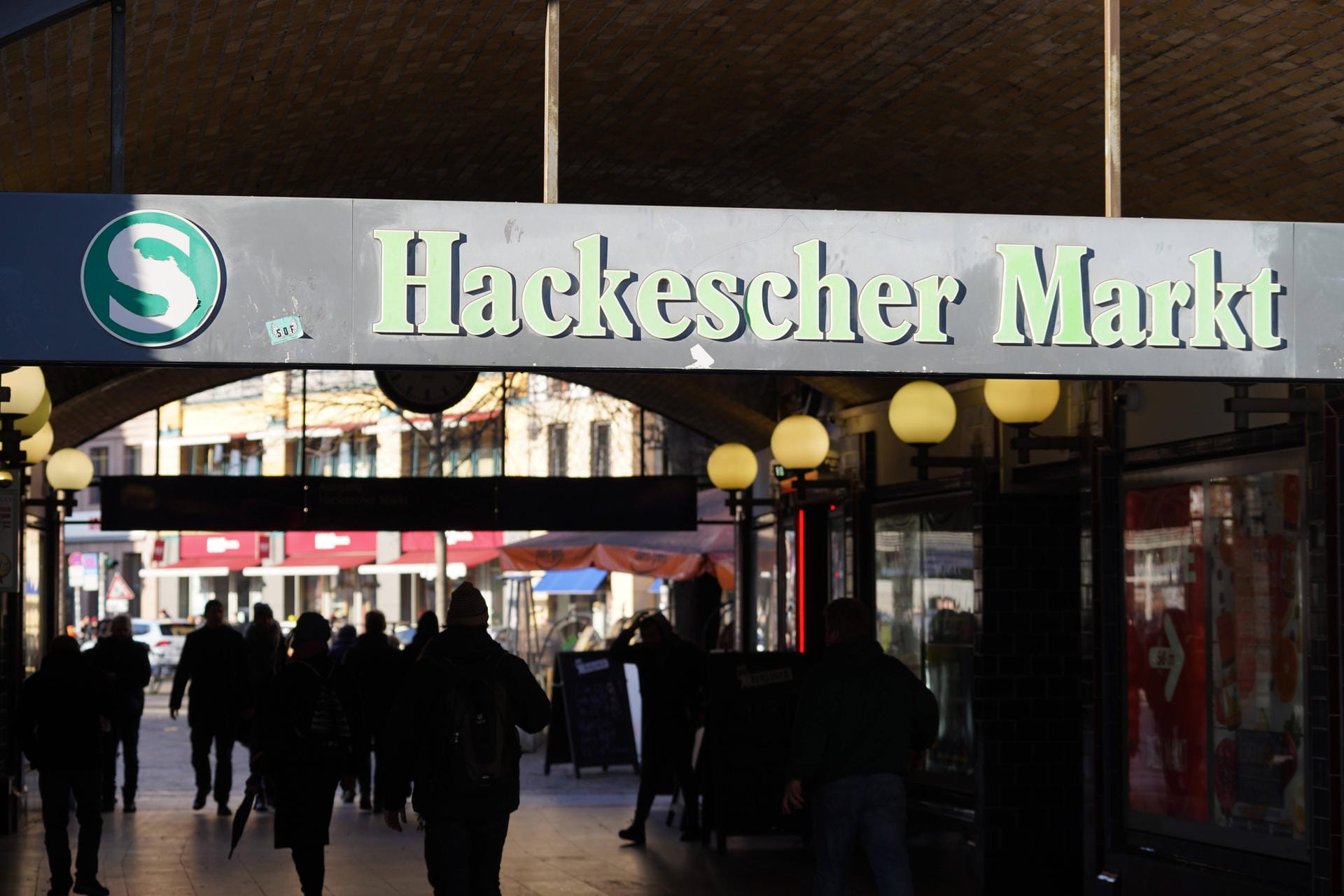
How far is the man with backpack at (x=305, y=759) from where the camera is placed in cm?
837

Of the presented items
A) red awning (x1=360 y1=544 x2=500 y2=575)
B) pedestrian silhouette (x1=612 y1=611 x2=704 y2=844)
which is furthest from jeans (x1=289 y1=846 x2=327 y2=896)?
red awning (x1=360 y1=544 x2=500 y2=575)

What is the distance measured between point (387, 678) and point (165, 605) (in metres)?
44.7

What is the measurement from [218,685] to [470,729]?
809cm

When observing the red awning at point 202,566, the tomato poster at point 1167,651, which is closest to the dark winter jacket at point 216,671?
the tomato poster at point 1167,651

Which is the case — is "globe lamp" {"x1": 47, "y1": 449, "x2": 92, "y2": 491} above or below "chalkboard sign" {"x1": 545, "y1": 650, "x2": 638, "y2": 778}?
above

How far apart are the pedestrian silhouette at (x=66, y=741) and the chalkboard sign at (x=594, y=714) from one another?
7.78 meters

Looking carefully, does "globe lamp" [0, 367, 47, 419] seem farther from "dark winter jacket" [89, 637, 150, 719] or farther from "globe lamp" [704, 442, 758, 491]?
"globe lamp" [704, 442, 758, 491]

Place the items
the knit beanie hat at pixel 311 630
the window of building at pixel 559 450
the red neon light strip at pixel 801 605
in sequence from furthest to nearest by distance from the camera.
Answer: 1. the window of building at pixel 559 450
2. the red neon light strip at pixel 801 605
3. the knit beanie hat at pixel 311 630

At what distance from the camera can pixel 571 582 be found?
35344mm

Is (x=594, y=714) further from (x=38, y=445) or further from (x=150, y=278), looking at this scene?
(x=150, y=278)

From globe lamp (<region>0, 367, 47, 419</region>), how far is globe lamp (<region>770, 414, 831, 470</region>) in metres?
4.85

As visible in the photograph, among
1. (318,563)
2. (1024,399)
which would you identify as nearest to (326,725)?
(1024,399)

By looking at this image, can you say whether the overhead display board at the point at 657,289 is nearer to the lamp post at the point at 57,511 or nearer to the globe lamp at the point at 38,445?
the globe lamp at the point at 38,445

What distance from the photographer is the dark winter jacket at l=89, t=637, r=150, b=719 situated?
14.3m
